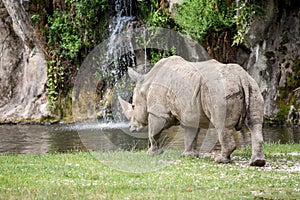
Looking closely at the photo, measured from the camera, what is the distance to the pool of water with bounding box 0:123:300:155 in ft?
57.2

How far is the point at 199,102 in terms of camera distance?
1234cm

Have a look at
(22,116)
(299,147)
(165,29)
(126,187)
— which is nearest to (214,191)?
(126,187)

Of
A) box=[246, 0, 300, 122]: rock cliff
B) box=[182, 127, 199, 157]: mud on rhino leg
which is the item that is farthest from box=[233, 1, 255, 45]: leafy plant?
box=[182, 127, 199, 157]: mud on rhino leg

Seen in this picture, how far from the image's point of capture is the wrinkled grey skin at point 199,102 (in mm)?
11539

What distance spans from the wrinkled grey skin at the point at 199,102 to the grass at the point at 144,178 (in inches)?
23.7

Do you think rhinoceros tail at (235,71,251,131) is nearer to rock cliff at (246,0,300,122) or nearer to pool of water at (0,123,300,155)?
pool of water at (0,123,300,155)

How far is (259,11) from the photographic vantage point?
22906mm

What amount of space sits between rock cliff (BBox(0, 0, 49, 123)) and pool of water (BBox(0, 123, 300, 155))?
3.53m

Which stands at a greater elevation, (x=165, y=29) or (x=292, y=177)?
(x=165, y=29)

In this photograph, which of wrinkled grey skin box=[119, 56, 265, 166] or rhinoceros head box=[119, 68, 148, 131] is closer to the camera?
wrinkled grey skin box=[119, 56, 265, 166]

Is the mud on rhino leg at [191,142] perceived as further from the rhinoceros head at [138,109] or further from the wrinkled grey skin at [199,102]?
the rhinoceros head at [138,109]

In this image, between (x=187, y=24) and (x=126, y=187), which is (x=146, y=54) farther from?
(x=126, y=187)

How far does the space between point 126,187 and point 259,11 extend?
1544 cm

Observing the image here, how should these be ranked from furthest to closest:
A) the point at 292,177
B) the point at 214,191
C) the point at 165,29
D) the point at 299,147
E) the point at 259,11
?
the point at 165,29 < the point at 259,11 < the point at 299,147 < the point at 292,177 < the point at 214,191
